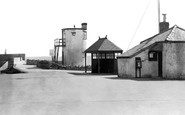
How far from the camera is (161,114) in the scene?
7.11 metres

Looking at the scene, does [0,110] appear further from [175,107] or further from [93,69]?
[93,69]

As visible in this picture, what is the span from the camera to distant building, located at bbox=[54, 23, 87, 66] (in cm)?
4550

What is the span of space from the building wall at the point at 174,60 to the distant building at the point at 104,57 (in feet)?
27.0

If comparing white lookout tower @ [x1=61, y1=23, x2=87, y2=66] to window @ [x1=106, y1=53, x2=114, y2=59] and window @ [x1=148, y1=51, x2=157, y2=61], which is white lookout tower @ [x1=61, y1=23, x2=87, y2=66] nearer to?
window @ [x1=106, y1=53, x2=114, y2=59]

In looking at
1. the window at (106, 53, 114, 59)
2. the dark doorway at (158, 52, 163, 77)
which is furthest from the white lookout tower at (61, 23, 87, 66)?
the dark doorway at (158, 52, 163, 77)

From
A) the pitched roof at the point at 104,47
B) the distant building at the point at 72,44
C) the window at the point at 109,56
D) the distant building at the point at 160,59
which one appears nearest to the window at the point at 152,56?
the distant building at the point at 160,59

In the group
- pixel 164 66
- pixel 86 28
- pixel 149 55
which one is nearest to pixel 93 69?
pixel 149 55

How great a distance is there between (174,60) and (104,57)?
32.1 feet

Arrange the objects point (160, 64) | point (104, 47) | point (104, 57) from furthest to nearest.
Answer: point (104, 57) → point (104, 47) → point (160, 64)

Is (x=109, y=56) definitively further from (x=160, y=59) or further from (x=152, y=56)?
(x=160, y=59)

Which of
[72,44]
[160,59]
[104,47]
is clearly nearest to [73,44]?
[72,44]

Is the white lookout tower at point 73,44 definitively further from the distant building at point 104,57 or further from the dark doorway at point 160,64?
the dark doorway at point 160,64

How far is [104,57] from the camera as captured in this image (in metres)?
27.9

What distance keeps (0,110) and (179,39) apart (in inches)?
596
